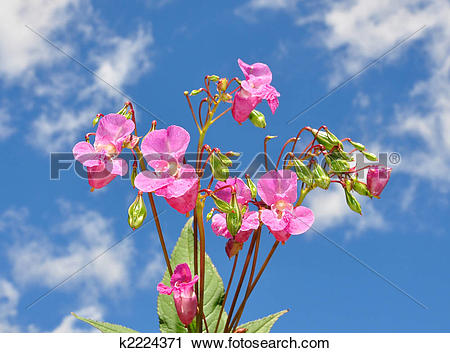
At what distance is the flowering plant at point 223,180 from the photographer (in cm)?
111

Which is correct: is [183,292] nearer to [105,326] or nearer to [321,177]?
[105,326]

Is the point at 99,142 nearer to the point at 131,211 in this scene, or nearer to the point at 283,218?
the point at 131,211

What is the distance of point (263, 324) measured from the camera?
1.35 m

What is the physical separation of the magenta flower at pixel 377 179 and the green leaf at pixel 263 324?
0.40m

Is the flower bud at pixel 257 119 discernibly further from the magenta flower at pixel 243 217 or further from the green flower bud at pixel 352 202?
the green flower bud at pixel 352 202

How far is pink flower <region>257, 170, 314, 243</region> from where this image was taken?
45.4 inches

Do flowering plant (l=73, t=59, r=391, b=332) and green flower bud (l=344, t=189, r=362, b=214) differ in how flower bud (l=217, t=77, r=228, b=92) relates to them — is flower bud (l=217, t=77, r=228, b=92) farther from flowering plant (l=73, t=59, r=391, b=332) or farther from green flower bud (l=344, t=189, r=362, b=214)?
green flower bud (l=344, t=189, r=362, b=214)

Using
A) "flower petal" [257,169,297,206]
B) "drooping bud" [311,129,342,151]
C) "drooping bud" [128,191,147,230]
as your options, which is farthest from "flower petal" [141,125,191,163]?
"drooping bud" [311,129,342,151]

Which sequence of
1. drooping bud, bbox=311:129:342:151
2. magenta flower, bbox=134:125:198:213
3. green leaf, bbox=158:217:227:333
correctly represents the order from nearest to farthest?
magenta flower, bbox=134:125:198:213
drooping bud, bbox=311:129:342:151
green leaf, bbox=158:217:227:333

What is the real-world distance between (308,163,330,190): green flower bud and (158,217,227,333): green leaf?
42cm

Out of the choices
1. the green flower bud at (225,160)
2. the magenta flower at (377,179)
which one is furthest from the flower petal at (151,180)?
the magenta flower at (377,179)

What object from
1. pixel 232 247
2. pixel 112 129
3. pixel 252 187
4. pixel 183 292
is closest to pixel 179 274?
pixel 183 292
